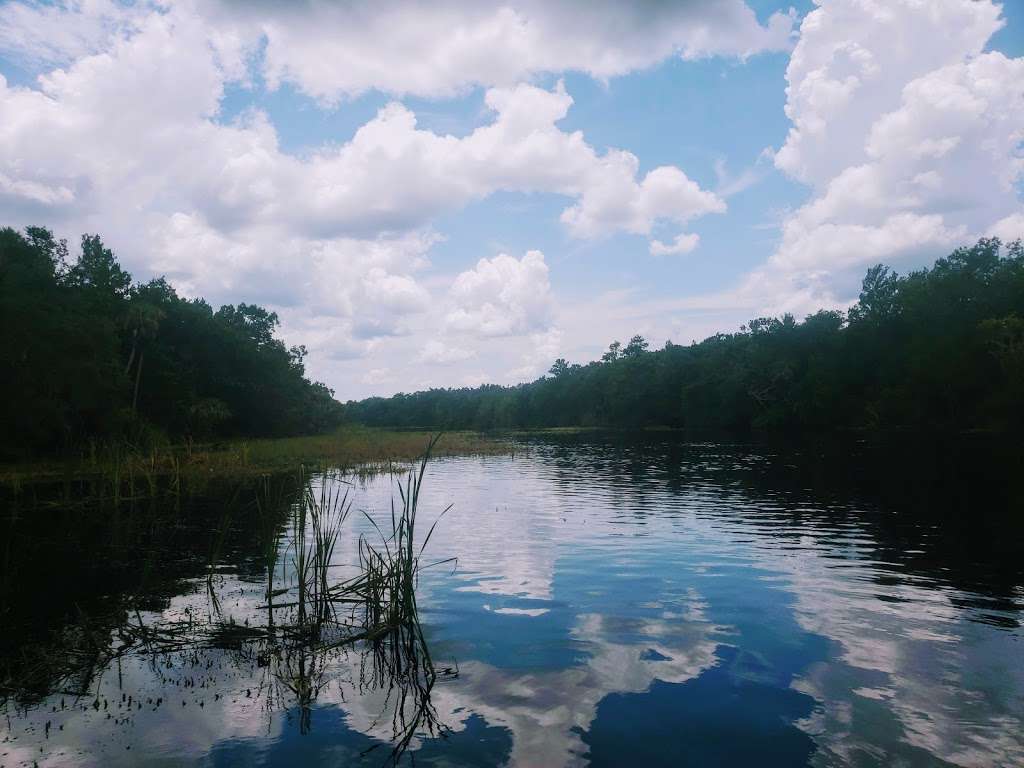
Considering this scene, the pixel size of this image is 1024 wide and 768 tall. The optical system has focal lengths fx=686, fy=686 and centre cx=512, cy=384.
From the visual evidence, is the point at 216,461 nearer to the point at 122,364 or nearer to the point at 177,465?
the point at 177,465

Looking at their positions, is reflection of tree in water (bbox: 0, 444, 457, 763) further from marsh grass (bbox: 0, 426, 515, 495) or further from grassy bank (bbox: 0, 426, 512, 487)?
grassy bank (bbox: 0, 426, 512, 487)

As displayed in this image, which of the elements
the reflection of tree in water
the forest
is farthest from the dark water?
the forest

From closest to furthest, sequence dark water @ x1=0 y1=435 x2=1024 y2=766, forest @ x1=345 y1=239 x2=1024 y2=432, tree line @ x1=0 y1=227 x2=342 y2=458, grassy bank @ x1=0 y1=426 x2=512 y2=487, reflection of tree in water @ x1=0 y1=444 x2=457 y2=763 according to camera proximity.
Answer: dark water @ x1=0 y1=435 x2=1024 y2=766
reflection of tree in water @ x1=0 y1=444 x2=457 y2=763
grassy bank @ x1=0 y1=426 x2=512 y2=487
tree line @ x1=0 y1=227 x2=342 y2=458
forest @ x1=345 y1=239 x2=1024 y2=432

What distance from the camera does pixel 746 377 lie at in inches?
5374

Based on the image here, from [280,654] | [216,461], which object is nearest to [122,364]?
[216,461]

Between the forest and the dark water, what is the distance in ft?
126

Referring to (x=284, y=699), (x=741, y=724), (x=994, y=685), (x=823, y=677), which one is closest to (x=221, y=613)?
(x=284, y=699)

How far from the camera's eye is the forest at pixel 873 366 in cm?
8388

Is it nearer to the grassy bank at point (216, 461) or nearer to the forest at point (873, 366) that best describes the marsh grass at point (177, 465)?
the grassy bank at point (216, 461)

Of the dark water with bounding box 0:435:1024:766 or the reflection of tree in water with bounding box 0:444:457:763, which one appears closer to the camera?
the dark water with bounding box 0:435:1024:766

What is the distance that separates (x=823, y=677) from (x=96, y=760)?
31.8ft

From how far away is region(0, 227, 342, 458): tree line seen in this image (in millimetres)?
45709

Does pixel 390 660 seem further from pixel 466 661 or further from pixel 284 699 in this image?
pixel 284 699

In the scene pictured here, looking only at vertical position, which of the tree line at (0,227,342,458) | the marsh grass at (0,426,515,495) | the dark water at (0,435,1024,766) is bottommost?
the dark water at (0,435,1024,766)
